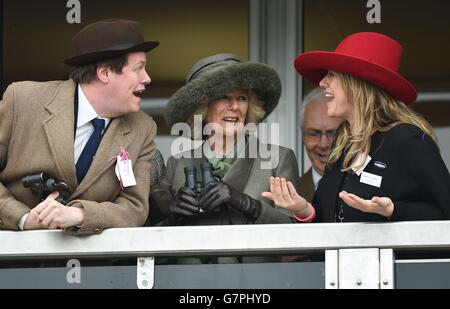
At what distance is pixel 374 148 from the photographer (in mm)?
5270

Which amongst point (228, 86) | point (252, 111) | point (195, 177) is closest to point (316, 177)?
point (252, 111)

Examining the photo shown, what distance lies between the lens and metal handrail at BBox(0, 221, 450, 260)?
4.84 metres

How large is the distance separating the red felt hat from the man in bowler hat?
2.26ft

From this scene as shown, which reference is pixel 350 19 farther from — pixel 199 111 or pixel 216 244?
pixel 216 244

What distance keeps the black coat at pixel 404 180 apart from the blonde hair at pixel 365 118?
36mm

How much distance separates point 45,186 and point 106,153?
0.92 ft

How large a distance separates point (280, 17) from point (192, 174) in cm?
228

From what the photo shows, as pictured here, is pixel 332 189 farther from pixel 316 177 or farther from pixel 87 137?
pixel 316 177

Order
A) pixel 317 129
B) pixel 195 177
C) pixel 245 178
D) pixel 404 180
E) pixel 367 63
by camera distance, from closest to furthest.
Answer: pixel 404 180 < pixel 367 63 < pixel 195 177 < pixel 245 178 < pixel 317 129

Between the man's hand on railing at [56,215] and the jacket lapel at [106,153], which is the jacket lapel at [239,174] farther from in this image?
the man's hand on railing at [56,215]

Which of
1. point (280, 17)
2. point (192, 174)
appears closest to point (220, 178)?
point (192, 174)

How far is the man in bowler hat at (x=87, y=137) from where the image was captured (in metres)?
5.44

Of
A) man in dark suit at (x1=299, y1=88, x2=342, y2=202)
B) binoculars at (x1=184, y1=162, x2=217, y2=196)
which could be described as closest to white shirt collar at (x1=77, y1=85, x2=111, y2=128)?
binoculars at (x1=184, y1=162, x2=217, y2=196)
